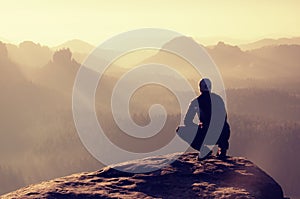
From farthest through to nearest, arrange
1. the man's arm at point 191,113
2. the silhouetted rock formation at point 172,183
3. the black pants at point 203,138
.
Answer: the black pants at point 203,138 → the man's arm at point 191,113 → the silhouetted rock formation at point 172,183

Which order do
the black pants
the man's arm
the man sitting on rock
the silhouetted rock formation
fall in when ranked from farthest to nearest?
the black pants
the man's arm
the man sitting on rock
the silhouetted rock formation

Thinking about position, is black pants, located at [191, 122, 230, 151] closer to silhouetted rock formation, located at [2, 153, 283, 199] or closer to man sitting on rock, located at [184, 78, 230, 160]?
man sitting on rock, located at [184, 78, 230, 160]

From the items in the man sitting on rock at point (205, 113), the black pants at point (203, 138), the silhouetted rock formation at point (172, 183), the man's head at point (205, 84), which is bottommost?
the silhouetted rock formation at point (172, 183)

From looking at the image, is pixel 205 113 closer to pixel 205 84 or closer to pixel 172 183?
pixel 205 84

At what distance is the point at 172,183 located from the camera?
16594mm

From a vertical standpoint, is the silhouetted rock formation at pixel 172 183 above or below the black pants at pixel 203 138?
below

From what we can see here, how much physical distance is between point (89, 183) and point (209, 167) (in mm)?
5458

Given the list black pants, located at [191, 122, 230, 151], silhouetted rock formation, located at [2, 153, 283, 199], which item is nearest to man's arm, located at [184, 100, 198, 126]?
black pants, located at [191, 122, 230, 151]

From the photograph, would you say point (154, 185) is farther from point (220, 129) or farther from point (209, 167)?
point (220, 129)

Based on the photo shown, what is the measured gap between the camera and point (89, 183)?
57.1 feet

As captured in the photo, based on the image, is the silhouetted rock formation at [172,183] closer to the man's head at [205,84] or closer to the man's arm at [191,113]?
the man's arm at [191,113]

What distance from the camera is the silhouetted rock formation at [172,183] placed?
51.2 feet

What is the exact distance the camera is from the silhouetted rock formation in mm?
15617

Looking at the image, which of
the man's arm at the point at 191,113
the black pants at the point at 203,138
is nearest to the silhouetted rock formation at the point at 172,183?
the black pants at the point at 203,138
